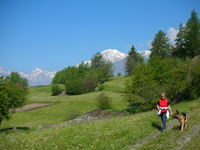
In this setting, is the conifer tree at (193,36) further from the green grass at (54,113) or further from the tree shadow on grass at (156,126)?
the tree shadow on grass at (156,126)

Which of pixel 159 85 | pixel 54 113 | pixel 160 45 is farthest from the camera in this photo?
pixel 160 45

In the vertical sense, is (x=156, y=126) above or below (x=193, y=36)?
below

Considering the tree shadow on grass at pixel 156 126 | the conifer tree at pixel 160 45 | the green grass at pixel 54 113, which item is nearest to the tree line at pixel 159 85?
the green grass at pixel 54 113

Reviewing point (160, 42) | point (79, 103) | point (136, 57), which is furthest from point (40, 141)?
point (136, 57)

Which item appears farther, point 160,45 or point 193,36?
point 160,45

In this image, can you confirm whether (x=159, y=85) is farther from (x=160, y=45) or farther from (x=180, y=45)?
(x=160, y=45)

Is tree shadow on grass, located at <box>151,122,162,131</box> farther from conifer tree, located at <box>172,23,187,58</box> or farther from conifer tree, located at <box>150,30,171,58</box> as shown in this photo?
conifer tree, located at <box>150,30,171,58</box>

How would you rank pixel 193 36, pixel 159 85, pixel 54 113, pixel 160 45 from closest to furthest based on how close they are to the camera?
A: pixel 159 85 → pixel 54 113 → pixel 193 36 → pixel 160 45

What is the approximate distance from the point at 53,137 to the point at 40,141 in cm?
92

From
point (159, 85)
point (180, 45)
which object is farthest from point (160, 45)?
point (159, 85)

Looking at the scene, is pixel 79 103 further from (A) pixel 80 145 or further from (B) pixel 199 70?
(A) pixel 80 145

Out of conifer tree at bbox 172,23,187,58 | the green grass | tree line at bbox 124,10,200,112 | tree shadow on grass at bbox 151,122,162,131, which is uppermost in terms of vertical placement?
conifer tree at bbox 172,23,187,58

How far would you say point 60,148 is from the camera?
9742mm

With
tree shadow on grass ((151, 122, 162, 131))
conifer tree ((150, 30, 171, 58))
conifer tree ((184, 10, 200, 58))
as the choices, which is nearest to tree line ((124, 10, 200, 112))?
tree shadow on grass ((151, 122, 162, 131))
